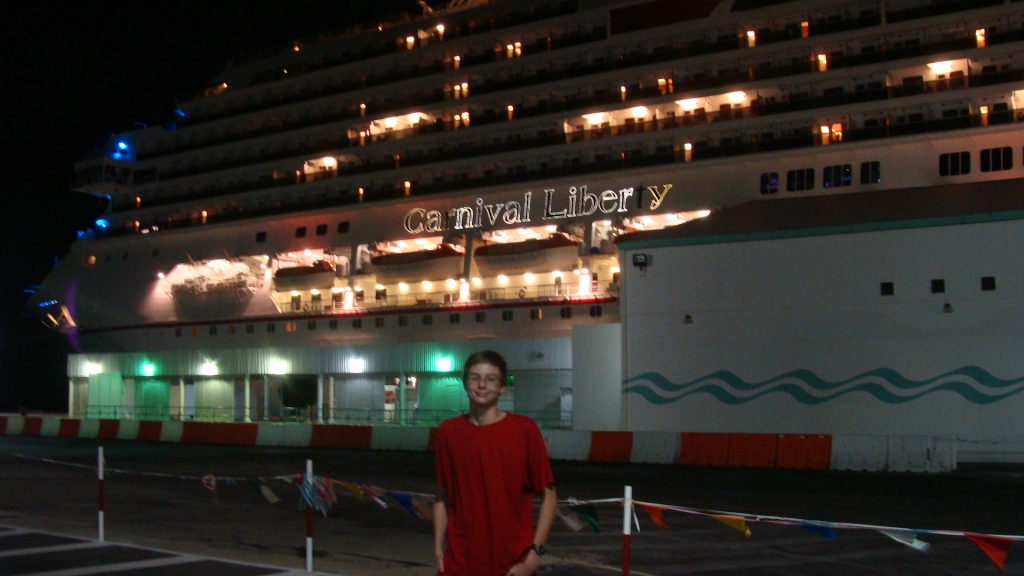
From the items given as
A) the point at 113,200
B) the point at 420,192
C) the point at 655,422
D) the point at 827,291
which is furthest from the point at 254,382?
the point at 827,291

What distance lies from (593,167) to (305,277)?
15.2m

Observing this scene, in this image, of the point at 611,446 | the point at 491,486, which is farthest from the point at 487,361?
the point at 611,446

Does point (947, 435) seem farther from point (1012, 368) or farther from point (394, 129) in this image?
point (394, 129)

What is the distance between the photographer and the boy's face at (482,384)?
16.7 feet

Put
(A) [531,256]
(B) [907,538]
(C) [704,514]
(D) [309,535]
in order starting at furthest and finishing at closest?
(A) [531,256], (D) [309,535], (C) [704,514], (B) [907,538]

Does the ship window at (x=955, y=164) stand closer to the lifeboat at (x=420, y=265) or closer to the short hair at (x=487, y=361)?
the lifeboat at (x=420, y=265)

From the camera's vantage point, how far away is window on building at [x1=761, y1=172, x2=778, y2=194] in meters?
37.5

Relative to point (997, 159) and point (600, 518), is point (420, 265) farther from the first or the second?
point (600, 518)

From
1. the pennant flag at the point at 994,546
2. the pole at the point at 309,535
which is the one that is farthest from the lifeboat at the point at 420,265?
the pennant flag at the point at 994,546

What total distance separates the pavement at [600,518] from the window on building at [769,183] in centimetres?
1497

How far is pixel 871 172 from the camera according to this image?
1412 inches

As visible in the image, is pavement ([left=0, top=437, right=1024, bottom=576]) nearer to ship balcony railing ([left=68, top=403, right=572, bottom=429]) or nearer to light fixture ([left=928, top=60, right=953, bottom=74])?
ship balcony railing ([left=68, top=403, right=572, bottom=429])

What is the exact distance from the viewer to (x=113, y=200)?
58.4m

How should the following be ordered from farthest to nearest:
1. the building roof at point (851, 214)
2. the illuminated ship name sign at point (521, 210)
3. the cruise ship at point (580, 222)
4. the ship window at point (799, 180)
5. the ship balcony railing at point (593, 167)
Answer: the illuminated ship name sign at point (521, 210), the ship window at point (799, 180), the ship balcony railing at point (593, 167), the cruise ship at point (580, 222), the building roof at point (851, 214)
